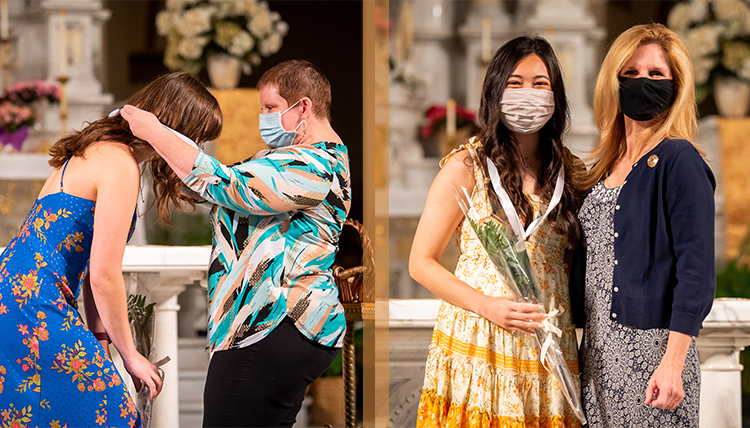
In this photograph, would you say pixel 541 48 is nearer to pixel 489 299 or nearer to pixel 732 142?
pixel 489 299

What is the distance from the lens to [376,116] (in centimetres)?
246

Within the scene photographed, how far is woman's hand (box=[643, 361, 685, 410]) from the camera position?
161 centimetres

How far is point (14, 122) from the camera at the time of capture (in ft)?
14.4

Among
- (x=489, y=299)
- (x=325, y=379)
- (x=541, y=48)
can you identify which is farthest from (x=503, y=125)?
(x=325, y=379)

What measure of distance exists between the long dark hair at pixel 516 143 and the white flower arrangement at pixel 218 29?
3000 millimetres

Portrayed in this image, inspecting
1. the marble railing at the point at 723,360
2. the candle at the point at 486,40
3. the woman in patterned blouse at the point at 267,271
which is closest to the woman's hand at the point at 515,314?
the woman in patterned blouse at the point at 267,271

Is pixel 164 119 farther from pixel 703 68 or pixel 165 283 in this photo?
pixel 703 68

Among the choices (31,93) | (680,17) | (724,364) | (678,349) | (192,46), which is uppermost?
(680,17)

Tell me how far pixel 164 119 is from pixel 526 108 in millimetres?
939

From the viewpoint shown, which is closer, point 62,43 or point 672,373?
point 672,373

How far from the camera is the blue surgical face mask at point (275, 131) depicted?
1.95 metres

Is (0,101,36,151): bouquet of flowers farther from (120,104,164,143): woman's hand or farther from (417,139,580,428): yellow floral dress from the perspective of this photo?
(417,139,580,428): yellow floral dress

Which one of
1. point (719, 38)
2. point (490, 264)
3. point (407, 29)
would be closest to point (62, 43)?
point (407, 29)

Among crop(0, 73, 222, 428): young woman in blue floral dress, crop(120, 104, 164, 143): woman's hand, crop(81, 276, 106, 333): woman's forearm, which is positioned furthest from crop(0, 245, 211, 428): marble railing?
crop(120, 104, 164, 143): woman's hand
